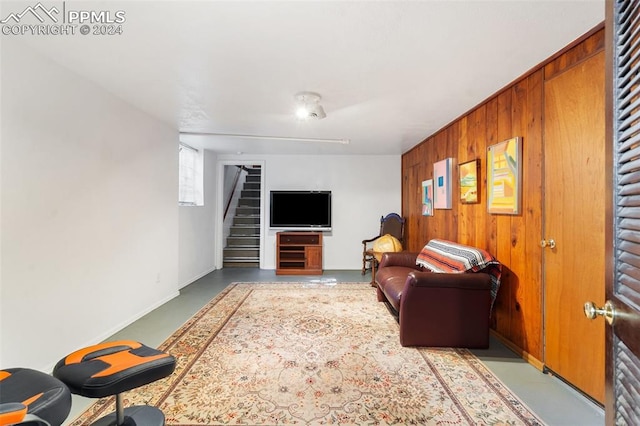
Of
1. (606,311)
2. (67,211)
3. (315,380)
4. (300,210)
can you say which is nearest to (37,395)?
(315,380)

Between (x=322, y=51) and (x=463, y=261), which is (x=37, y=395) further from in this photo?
(x=463, y=261)

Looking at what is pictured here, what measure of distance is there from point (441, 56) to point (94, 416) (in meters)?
3.16

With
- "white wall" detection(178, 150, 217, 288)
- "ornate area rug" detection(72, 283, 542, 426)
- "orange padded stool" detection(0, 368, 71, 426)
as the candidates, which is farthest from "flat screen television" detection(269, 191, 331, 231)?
"orange padded stool" detection(0, 368, 71, 426)

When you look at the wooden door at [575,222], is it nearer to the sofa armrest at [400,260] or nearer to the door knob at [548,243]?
the door knob at [548,243]

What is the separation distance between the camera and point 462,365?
2.10m

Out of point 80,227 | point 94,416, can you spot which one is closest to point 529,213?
point 94,416

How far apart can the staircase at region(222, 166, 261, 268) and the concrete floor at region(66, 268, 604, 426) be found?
1.73 meters

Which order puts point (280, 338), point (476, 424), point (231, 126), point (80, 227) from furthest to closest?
point (231, 126)
point (280, 338)
point (80, 227)
point (476, 424)

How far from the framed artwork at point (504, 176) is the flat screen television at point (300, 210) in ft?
10.3

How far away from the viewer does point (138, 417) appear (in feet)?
4.83

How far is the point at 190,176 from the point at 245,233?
197cm

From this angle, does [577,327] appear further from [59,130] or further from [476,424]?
[59,130]

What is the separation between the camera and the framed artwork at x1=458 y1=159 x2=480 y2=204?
110 inches

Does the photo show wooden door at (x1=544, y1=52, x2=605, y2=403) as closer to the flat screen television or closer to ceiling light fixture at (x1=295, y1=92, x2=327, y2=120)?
ceiling light fixture at (x1=295, y1=92, x2=327, y2=120)
